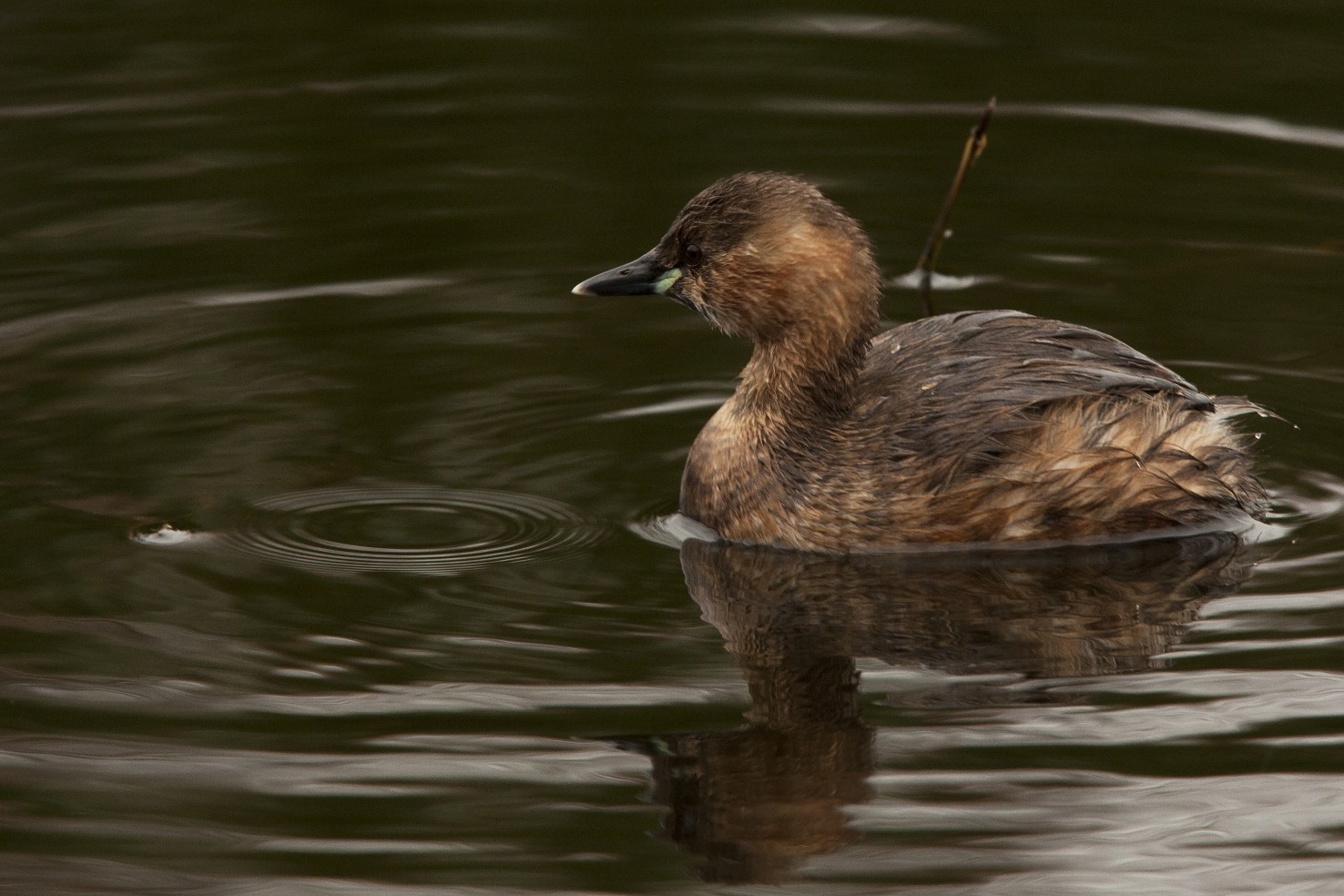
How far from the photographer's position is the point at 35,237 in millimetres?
9117

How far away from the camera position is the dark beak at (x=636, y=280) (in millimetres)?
6941

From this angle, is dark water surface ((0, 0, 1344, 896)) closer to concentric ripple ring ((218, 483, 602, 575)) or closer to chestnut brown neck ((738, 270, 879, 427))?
concentric ripple ring ((218, 483, 602, 575))

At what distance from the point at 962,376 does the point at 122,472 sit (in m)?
2.73

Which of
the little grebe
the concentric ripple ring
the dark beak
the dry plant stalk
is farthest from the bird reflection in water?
the dry plant stalk

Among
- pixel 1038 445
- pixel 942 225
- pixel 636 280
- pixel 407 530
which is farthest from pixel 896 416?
pixel 942 225

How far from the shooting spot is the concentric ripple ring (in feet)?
20.5

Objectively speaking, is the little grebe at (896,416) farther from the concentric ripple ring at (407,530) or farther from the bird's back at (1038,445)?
the concentric ripple ring at (407,530)

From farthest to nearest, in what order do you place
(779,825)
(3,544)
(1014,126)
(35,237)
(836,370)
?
(1014,126)
(35,237)
(836,370)
(3,544)
(779,825)

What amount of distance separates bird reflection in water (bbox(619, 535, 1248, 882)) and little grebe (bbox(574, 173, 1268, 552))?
0.40ft

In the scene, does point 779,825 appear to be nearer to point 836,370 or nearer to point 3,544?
point 836,370

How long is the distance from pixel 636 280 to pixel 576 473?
67cm

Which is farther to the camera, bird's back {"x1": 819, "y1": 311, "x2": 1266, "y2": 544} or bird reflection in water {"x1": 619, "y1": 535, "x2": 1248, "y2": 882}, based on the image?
bird's back {"x1": 819, "y1": 311, "x2": 1266, "y2": 544}

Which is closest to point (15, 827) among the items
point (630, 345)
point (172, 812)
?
point (172, 812)

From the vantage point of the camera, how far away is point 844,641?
574 centimetres
